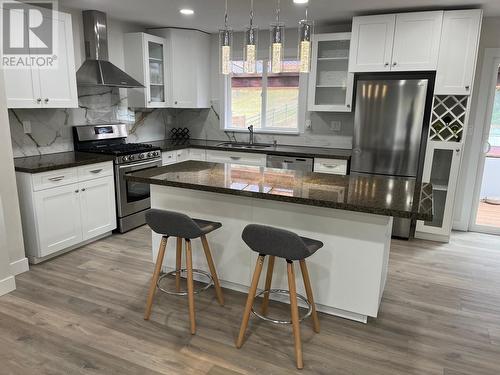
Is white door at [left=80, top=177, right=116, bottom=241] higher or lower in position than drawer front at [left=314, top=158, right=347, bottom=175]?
lower

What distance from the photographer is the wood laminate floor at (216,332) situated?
2127 mm

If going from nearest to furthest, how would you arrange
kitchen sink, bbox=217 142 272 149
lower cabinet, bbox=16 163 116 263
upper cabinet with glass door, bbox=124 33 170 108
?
lower cabinet, bbox=16 163 116 263 → upper cabinet with glass door, bbox=124 33 170 108 → kitchen sink, bbox=217 142 272 149

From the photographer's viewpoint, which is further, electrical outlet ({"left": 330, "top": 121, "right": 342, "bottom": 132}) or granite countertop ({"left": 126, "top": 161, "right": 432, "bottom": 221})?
electrical outlet ({"left": 330, "top": 121, "right": 342, "bottom": 132})

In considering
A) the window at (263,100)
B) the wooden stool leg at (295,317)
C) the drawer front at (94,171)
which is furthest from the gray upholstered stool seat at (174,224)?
the window at (263,100)

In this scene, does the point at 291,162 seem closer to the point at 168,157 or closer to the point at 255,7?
the point at 168,157

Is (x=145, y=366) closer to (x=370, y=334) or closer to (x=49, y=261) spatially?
(x=370, y=334)

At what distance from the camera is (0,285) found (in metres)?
2.84

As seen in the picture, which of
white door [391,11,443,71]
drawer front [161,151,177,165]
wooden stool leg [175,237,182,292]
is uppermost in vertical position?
white door [391,11,443,71]

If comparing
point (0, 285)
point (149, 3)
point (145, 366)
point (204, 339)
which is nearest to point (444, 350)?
point (204, 339)

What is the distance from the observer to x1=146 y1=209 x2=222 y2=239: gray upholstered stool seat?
2.28 meters

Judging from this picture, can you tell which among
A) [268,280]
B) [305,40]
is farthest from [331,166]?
[305,40]

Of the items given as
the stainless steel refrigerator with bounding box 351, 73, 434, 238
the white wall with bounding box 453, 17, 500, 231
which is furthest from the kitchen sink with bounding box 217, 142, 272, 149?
the white wall with bounding box 453, 17, 500, 231

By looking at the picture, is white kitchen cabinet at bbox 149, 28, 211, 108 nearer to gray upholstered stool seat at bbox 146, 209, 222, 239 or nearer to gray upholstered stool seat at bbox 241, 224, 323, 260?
gray upholstered stool seat at bbox 146, 209, 222, 239

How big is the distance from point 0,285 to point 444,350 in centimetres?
323
